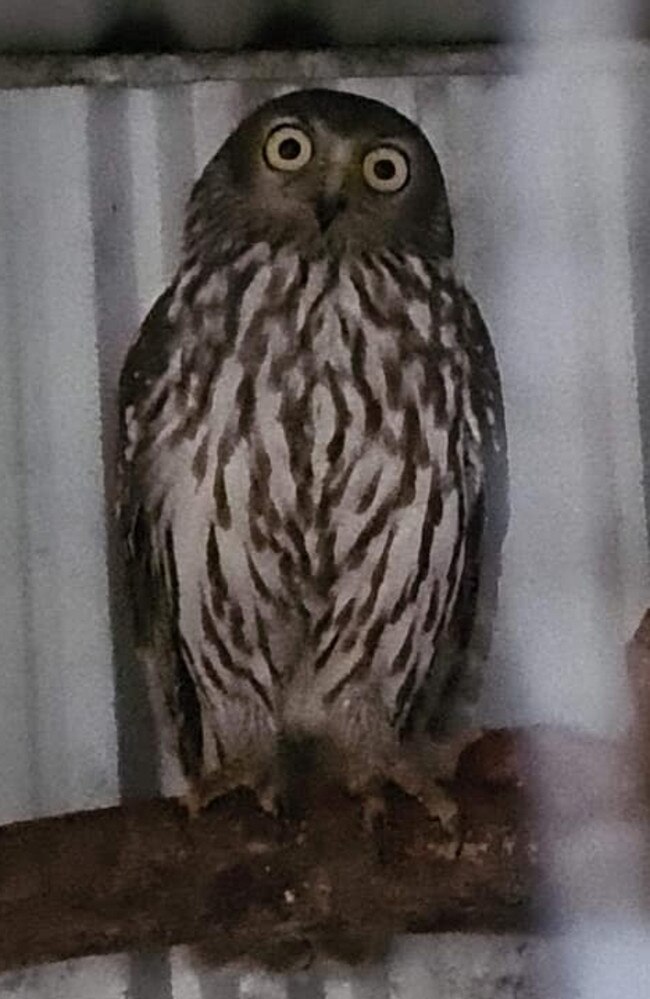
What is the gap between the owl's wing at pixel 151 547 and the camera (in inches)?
48.6

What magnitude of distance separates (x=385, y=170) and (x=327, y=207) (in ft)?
0.16

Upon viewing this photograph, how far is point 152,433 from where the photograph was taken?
1.23 m

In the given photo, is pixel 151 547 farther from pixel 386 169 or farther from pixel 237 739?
pixel 386 169

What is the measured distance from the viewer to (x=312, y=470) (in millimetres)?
1209

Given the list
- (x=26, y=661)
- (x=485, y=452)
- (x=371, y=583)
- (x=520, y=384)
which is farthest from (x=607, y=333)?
(x=26, y=661)

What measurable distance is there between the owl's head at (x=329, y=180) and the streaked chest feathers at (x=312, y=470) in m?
0.02

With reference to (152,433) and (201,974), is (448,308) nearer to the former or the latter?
(152,433)

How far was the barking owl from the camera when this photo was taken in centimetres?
121

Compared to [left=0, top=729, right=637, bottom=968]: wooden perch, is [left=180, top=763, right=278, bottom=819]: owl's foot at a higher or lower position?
higher

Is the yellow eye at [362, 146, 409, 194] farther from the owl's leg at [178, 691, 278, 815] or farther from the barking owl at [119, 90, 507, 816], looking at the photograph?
the owl's leg at [178, 691, 278, 815]

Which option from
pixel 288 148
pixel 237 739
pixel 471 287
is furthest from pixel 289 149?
pixel 237 739

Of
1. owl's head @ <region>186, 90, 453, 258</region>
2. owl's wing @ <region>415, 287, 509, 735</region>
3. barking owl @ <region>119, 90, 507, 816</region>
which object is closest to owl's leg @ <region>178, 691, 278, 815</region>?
barking owl @ <region>119, 90, 507, 816</region>

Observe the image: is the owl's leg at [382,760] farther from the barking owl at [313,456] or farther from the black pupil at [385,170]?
the black pupil at [385,170]

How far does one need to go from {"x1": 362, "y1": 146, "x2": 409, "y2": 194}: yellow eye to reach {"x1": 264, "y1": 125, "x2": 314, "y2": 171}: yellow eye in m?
0.04
